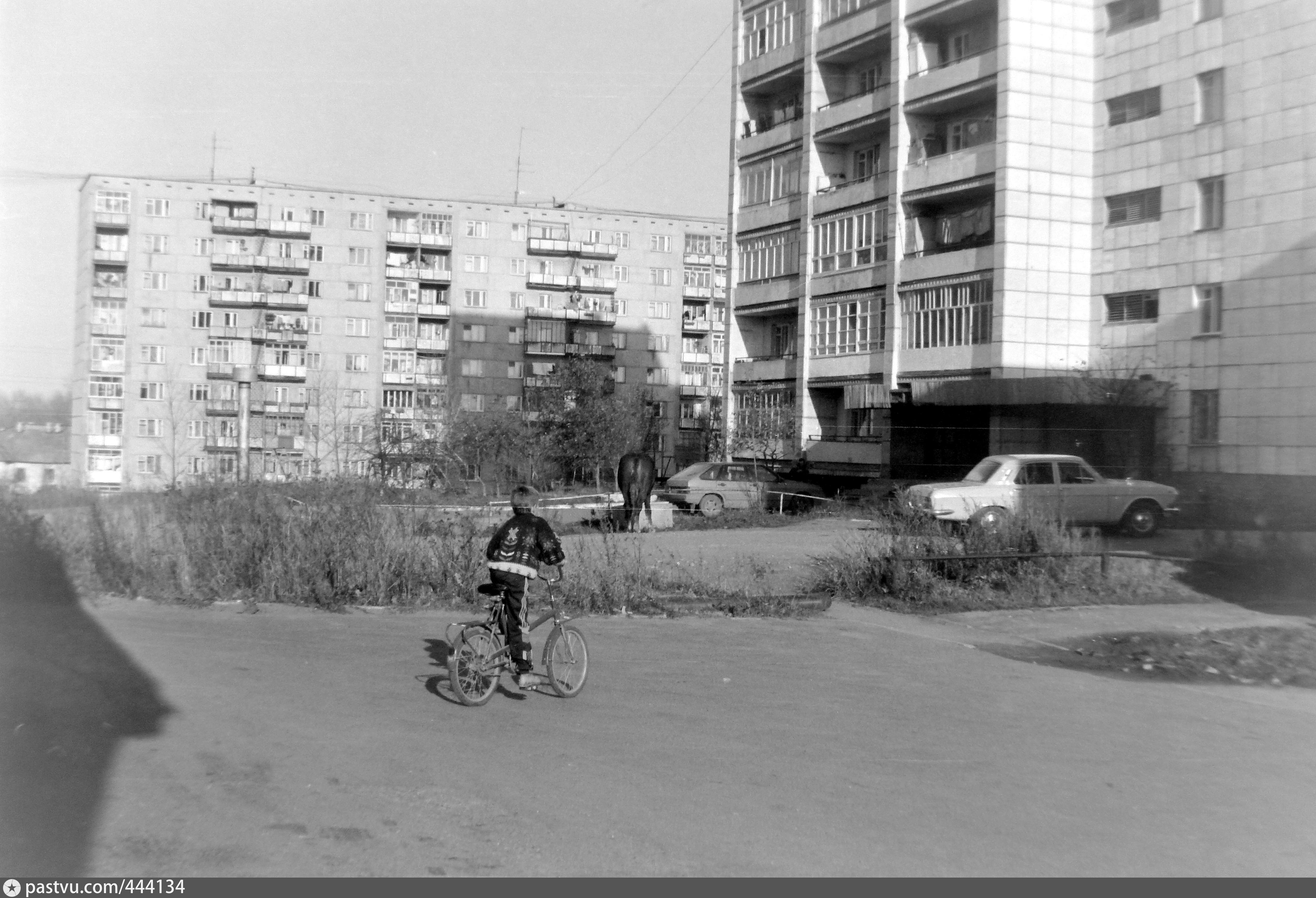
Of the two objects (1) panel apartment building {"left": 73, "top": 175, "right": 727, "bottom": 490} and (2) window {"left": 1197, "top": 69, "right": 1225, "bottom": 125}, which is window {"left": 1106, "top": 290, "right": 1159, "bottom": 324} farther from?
(1) panel apartment building {"left": 73, "top": 175, "right": 727, "bottom": 490}

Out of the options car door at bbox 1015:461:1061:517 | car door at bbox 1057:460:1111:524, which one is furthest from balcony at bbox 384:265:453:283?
car door at bbox 1057:460:1111:524

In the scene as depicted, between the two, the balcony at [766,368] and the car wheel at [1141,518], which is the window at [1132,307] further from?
the balcony at [766,368]

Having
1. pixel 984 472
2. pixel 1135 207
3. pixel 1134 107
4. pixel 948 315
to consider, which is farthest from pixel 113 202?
pixel 984 472

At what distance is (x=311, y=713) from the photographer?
7.70 meters

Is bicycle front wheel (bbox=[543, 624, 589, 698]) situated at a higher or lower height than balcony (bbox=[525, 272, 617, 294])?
lower

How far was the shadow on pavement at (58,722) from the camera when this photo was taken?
17.0 feet

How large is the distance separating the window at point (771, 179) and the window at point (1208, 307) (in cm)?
1867

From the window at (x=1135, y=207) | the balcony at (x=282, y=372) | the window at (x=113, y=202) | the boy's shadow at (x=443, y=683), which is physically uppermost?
the window at (x=113, y=202)

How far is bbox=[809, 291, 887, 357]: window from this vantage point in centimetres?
3772

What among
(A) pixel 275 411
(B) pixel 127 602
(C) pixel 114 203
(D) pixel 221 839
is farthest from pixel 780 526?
(C) pixel 114 203

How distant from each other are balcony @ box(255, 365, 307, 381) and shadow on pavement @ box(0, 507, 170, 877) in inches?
1958

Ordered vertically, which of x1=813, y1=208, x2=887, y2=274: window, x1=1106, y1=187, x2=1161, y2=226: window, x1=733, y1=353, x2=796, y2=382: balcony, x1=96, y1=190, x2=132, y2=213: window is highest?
x1=96, y1=190, x2=132, y2=213: window

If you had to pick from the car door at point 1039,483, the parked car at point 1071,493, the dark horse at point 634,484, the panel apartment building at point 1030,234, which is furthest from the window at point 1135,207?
the dark horse at point 634,484

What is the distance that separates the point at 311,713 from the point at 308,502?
23.4 feet
